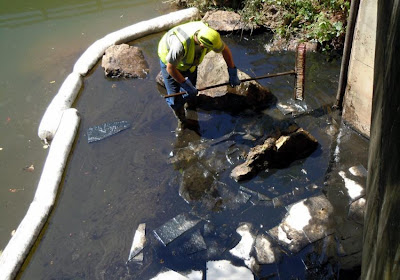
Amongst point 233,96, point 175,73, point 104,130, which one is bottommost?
point 104,130

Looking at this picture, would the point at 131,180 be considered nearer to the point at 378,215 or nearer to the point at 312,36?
the point at 378,215

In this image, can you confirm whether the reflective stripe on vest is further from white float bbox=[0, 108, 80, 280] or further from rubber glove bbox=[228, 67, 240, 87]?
white float bbox=[0, 108, 80, 280]

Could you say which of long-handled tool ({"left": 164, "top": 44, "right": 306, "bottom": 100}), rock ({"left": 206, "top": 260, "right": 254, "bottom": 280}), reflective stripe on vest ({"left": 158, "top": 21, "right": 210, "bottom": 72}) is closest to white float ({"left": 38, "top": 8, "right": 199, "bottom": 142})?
long-handled tool ({"left": 164, "top": 44, "right": 306, "bottom": 100})

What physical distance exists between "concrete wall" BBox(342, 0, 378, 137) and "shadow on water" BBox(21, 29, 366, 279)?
1.35ft

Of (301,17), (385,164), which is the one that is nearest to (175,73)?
(385,164)

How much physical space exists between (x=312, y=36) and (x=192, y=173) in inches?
158

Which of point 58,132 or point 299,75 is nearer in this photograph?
point 299,75

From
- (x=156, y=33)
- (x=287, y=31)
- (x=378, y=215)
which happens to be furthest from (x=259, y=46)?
(x=378, y=215)

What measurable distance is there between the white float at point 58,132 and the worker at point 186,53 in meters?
1.87

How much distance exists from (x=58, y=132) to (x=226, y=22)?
14.2 ft

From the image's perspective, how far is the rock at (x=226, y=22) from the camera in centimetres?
871

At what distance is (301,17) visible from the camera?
27.6 ft

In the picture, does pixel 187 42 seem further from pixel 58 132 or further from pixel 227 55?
pixel 58 132

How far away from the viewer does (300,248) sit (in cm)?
487
